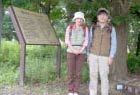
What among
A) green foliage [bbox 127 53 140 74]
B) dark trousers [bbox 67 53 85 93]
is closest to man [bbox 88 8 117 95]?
dark trousers [bbox 67 53 85 93]

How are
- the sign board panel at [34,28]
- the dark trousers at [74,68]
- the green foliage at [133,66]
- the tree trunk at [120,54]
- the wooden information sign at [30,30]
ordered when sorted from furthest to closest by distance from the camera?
1. the green foliage at [133,66]
2. the tree trunk at [120,54]
3. the sign board panel at [34,28]
4. the wooden information sign at [30,30]
5. the dark trousers at [74,68]

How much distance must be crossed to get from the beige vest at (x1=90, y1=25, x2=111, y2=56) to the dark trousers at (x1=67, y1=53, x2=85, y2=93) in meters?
0.45

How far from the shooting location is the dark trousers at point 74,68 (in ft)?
23.9

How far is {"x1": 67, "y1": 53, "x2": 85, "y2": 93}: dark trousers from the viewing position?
23.9 feet

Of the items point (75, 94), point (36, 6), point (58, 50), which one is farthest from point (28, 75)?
point (36, 6)

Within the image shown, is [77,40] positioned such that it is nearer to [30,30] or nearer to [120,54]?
[30,30]

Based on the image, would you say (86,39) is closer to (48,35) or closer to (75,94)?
(75,94)

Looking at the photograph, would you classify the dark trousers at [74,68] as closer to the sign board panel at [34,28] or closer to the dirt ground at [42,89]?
the dirt ground at [42,89]

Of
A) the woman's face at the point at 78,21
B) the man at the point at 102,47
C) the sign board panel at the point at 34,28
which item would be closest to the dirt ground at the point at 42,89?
the sign board panel at the point at 34,28

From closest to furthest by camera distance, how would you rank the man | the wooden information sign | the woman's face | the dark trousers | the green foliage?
→ 1. the man
2. the woman's face
3. the dark trousers
4. the wooden information sign
5. the green foliage

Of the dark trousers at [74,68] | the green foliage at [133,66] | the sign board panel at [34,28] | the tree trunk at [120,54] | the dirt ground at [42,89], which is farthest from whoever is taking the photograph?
the green foliage at [133,66]

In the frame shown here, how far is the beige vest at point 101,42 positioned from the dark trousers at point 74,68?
45 centimetres

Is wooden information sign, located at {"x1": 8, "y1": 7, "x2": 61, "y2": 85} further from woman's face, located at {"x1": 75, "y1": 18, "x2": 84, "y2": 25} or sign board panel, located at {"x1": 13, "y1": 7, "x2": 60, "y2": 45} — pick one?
woman's face, located at {"x1": 75, "y1": 18, "x2": 84, "y2": 25}

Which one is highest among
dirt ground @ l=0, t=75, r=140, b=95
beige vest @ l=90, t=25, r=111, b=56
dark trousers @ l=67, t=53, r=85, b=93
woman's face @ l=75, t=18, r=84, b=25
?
woman's face @ l=75, t=18, r=84, b=25
